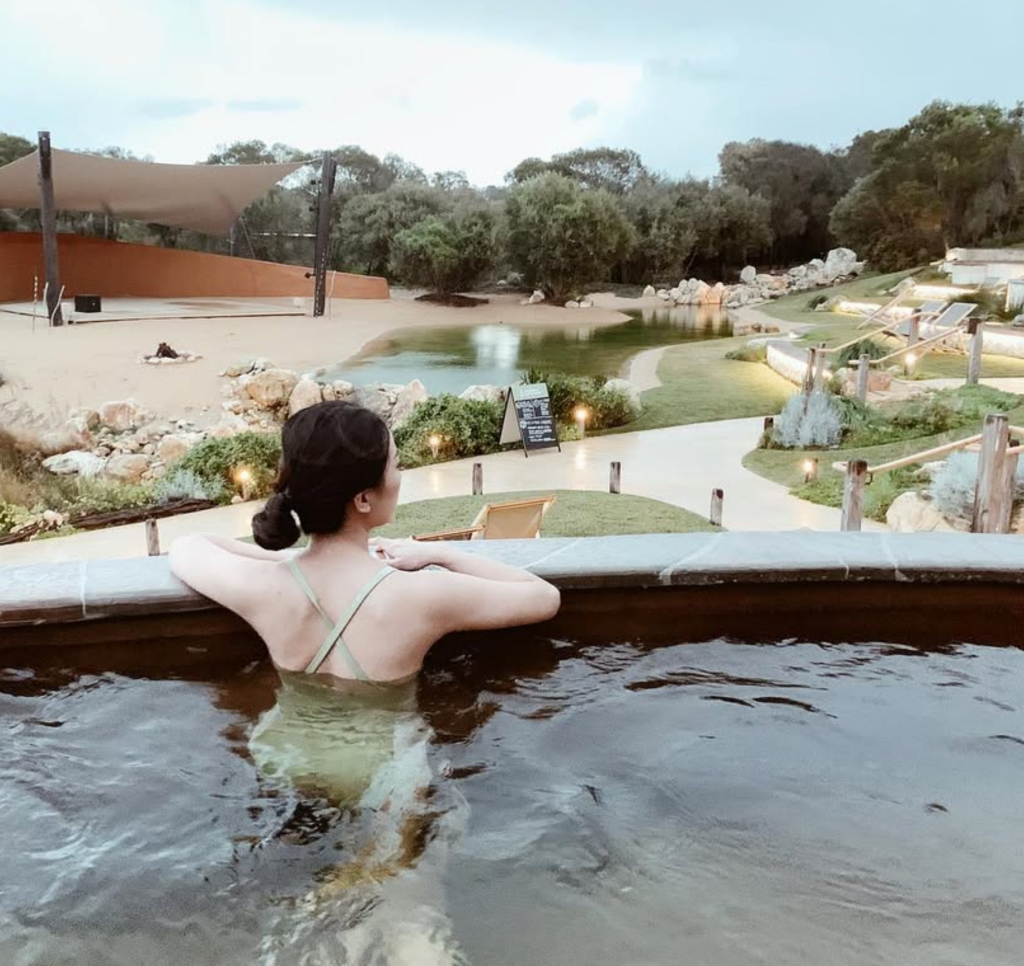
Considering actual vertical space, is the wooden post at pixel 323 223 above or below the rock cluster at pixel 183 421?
above

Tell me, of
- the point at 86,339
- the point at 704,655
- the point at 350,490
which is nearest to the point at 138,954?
the point at 350,490

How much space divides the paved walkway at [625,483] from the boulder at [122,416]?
4280 millimetres

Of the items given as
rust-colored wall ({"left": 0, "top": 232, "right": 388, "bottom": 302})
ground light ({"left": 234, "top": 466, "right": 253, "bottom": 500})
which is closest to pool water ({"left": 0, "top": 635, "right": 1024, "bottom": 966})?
ground light ({"left": 234, "top": 466, "right": 253, "bottom": 500})

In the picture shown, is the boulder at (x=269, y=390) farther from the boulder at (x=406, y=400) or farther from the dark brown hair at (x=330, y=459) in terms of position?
the dark brown hair at (x=330, y=459)

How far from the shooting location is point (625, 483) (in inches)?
344

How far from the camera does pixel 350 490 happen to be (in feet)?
5.98

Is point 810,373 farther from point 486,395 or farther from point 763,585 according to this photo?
point 763,585

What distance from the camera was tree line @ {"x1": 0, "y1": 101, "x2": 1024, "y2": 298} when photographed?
30016 millimetres

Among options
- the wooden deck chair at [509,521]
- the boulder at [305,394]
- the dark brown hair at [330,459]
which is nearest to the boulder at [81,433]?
the boulder at [305,394]

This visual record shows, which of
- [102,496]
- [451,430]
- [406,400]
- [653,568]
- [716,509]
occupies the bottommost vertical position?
[102,496]

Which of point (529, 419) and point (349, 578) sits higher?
point (349, 578)

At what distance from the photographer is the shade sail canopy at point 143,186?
1938cm

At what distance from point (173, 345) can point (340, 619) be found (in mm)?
16973

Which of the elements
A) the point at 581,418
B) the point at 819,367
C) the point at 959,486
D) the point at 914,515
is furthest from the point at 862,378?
the point at 959,486
